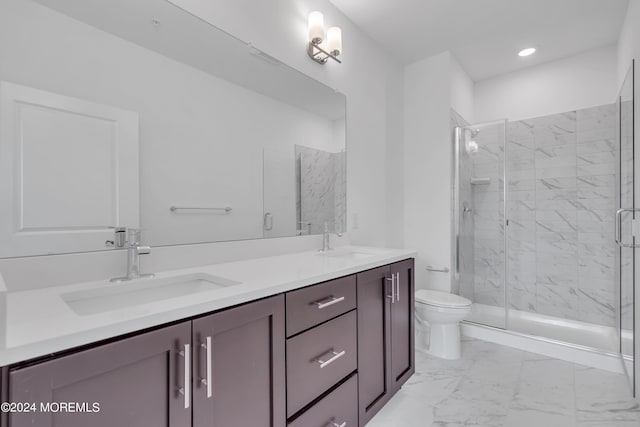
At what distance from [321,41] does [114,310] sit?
186 cm

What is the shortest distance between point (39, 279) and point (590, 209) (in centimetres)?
390

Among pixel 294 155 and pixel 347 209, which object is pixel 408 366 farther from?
pixel 294 155

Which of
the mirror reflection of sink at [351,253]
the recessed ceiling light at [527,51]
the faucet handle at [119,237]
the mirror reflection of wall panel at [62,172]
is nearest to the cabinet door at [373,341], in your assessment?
the mirror reflection of sink at [351,253]

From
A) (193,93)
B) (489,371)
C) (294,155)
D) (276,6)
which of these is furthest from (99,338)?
(489,371)

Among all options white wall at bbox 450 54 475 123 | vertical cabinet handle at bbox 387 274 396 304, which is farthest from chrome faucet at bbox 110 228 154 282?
white wall at bbox 450 54 475 123

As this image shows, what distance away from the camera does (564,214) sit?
2957 mm

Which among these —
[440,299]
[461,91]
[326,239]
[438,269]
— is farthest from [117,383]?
[461,91]

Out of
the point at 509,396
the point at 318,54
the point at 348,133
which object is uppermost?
the point at 318,54

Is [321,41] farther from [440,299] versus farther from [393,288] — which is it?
[440,299]

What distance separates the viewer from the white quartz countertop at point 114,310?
592mm

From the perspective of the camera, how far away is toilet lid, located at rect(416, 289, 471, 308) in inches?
91.4

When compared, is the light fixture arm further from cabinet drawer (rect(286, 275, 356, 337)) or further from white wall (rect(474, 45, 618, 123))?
white wall (rect(474, 45, 618, 123))

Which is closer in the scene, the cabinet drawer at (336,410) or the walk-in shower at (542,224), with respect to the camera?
the cabinet drawer at (336,410)

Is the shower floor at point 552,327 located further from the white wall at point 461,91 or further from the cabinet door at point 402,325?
the white wall at point 461,91
